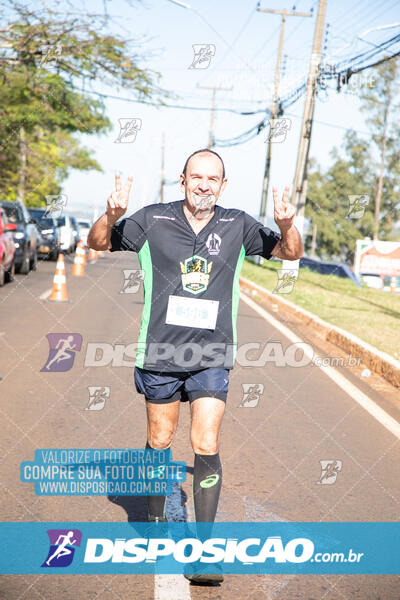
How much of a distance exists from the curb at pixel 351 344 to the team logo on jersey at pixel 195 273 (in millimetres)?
5337

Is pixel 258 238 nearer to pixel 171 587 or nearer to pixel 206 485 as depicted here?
pixel 206 485

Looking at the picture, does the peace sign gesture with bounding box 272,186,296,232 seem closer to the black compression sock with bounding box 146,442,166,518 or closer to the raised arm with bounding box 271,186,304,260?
the raised arm with bounding box 271,186,304,260

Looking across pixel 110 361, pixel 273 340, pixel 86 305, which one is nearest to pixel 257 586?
pixel 110 361

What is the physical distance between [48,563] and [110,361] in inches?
211

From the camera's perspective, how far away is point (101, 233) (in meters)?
3.39

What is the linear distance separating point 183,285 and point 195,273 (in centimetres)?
8

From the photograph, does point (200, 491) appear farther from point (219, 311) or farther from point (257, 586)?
point (219, 311)

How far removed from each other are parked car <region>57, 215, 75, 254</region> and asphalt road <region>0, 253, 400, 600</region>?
20.3 metres

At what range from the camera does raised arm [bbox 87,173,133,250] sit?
10.7ft

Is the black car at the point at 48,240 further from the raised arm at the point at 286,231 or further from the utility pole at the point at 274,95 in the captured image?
the raised arm at the point at 286,231

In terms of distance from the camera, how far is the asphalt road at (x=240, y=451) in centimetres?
342

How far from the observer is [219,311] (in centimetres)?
351

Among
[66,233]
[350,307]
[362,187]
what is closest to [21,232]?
[350,307]

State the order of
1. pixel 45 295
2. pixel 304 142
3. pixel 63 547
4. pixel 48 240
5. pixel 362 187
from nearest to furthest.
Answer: pixel 63 547 < pixel 45 295 < pixel 304 142 < pixel 48 240 < pixel 362 187
